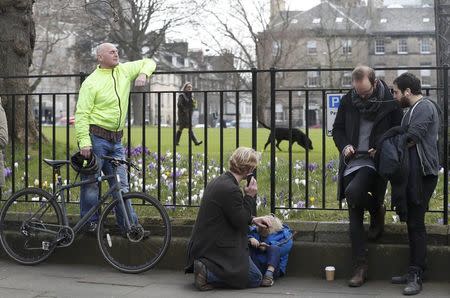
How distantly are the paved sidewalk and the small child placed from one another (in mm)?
159

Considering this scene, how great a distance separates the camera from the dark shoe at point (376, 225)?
586cm

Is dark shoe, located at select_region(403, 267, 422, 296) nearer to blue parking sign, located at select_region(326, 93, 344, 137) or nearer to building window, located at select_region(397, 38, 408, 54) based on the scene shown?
blue parking sign, located at select_region(326, 93, 344, 137)

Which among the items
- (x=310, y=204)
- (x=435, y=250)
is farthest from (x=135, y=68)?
(x=435, y=250)

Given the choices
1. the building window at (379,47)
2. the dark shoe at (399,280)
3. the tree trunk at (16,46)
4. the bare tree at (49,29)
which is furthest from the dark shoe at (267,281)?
the building window at (379,47)

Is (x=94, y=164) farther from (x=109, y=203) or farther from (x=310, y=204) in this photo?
(x=310, y=204)

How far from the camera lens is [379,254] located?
5.90 m

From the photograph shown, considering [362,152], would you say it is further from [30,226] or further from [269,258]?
[30,226]

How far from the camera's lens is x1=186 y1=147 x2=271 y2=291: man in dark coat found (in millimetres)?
5527

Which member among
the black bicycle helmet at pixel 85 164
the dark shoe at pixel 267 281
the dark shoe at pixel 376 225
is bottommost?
the dark shoe at pixel 267 281

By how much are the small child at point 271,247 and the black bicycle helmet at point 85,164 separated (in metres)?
1.64

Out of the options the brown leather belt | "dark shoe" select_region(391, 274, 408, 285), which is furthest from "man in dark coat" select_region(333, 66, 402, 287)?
the brown leather belt

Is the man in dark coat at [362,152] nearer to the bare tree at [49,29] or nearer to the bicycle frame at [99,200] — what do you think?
the bicycle frame at [99,200]

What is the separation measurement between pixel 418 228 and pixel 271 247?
1274mm

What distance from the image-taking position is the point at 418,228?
5.48 m
